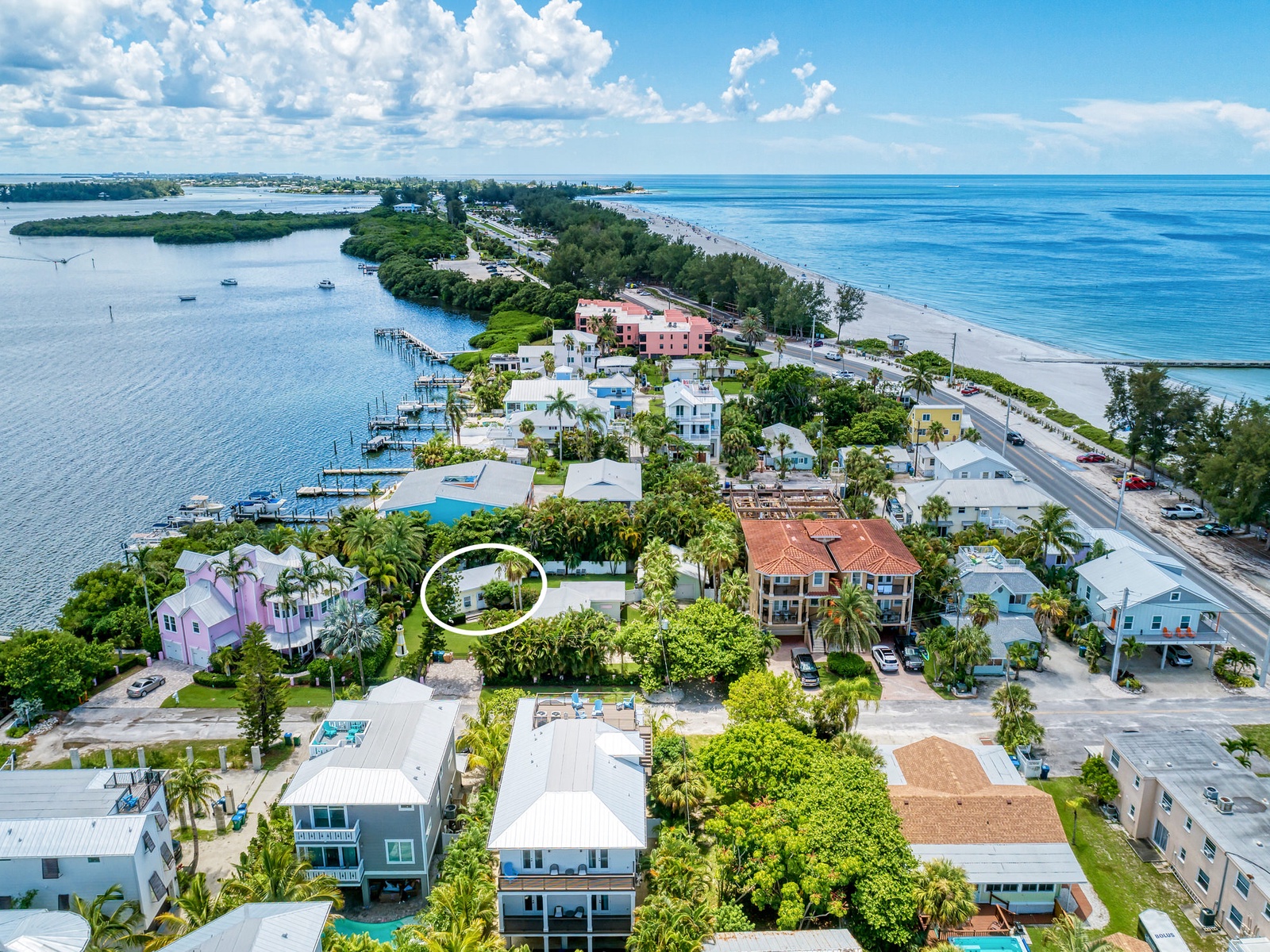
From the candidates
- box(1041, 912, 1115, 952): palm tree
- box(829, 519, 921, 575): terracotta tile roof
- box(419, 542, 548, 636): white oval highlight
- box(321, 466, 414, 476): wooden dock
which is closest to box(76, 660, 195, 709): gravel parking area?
box(419, 542, 548, 636): white oval highlight

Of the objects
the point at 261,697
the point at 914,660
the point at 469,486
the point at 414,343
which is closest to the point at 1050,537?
the point at 914,660

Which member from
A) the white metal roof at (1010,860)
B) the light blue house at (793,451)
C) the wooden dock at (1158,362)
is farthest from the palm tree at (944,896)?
the wooden dock at (1158,362)

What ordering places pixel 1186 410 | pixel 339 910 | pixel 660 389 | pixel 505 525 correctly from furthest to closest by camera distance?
1. pixel 660 389
2. pixel 1186 410
3. pixel 505 525
4. pixel 339 910

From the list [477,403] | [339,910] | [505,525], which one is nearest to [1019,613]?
[505,525]

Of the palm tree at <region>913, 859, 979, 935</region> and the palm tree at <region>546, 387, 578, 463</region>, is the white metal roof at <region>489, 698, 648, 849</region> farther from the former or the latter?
the palm tree at <region>546, 387, 578, 463</region>

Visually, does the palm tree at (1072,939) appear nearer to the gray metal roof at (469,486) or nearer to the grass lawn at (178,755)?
the grass lawn at (178,755)

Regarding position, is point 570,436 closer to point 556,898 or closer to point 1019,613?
point 1019,613

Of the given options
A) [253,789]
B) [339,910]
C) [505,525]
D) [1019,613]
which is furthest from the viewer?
[505,525]
